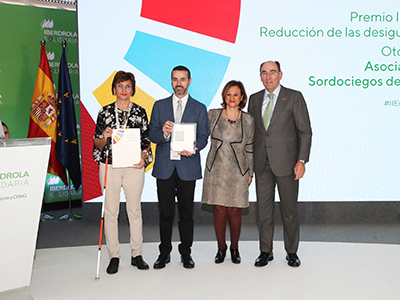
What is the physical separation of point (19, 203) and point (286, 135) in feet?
6.83

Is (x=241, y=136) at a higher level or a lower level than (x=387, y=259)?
higher

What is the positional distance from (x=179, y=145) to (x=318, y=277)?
149cm

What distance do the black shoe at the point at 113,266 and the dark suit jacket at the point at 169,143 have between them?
0.76 m

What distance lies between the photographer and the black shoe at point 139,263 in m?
3.31

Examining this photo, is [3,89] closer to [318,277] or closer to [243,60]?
[243,60]

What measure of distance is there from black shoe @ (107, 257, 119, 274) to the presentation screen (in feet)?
6.38

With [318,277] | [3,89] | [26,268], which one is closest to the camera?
[26,268]

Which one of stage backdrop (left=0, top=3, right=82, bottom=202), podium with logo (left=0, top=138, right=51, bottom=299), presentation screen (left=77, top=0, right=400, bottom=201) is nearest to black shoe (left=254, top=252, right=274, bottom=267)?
presentation screen (left=77, top=0, right=400, bottom=201)

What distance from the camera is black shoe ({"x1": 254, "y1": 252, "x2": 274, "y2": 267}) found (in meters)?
3.39

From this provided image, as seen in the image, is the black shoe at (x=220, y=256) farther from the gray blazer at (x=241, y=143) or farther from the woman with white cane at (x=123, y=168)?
the gray blazer at (x=241, y=143)

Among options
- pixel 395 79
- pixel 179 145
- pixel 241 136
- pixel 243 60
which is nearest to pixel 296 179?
pixel 241 136

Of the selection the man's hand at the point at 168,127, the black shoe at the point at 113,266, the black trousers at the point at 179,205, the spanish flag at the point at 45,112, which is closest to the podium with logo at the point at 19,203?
the black shoe at the point at 113,266

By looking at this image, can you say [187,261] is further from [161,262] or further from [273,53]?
[273,53]

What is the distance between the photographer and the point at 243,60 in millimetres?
4816
